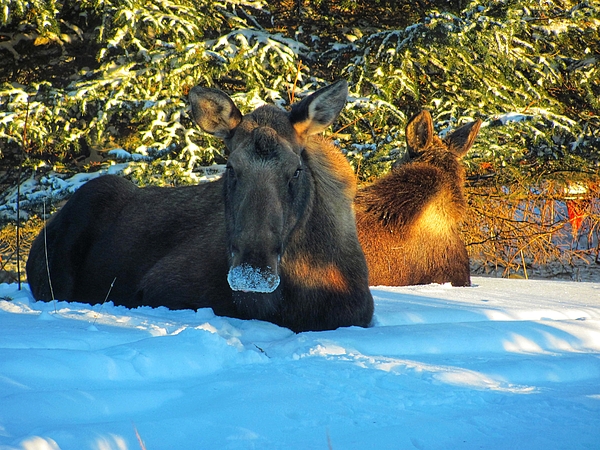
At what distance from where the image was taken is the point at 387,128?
35.8 feet

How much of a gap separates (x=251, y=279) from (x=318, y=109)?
1601 mm

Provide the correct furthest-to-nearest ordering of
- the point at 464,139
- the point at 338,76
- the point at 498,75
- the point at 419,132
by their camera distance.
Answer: the point at 338,76, the point at 498,75, the point at 464,139, the point at 419,132

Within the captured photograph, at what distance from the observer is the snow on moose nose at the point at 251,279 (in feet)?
10.3

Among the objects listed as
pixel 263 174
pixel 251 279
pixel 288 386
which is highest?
pixel 263 174

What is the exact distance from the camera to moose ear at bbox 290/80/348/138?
415cm

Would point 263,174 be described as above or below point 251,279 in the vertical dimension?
above

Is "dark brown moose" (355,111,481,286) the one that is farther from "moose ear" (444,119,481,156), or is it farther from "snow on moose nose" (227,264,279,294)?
"snow on moose nose" (227,264,279,294)

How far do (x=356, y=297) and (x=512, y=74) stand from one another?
838 centimetres

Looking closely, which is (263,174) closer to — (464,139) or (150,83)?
(464,139)

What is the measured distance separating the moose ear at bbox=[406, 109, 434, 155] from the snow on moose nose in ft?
13.5

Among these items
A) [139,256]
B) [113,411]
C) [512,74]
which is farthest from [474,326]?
[512,74]

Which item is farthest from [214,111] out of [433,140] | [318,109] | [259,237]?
[433,140]

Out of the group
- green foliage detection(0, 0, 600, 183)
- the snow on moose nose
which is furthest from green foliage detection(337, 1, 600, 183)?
the snow on moose nose

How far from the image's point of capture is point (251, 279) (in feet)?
10.3
